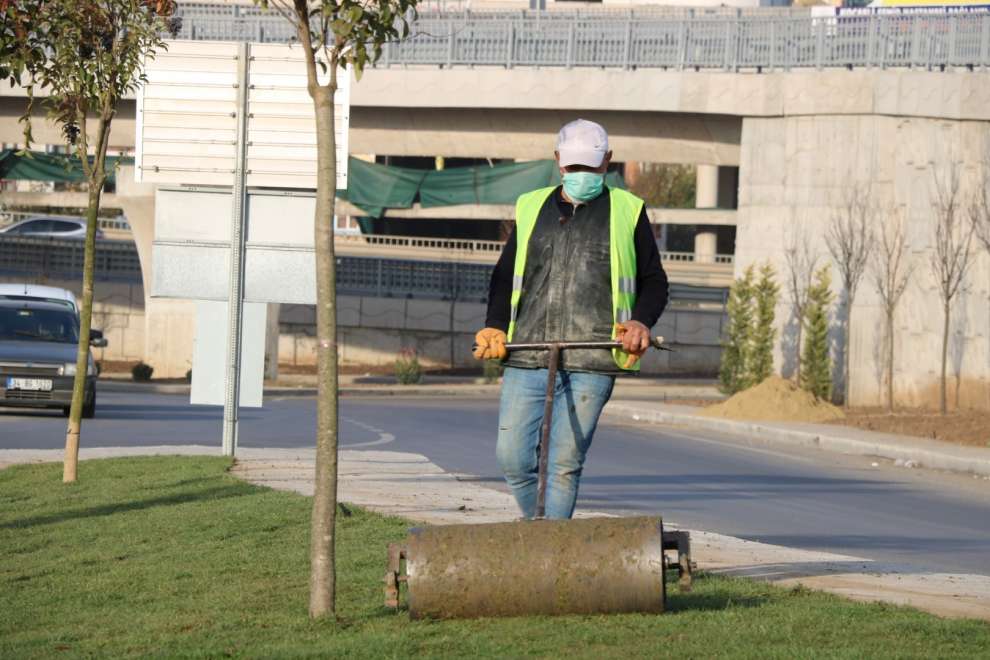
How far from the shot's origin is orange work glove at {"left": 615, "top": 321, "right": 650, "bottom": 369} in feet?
22.5

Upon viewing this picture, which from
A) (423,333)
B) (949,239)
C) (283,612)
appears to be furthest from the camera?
(423,333)

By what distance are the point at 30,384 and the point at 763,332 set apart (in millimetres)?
13022

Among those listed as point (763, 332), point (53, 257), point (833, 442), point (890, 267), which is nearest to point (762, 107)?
point (890, 267)

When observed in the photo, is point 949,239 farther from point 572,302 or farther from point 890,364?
point 572,302

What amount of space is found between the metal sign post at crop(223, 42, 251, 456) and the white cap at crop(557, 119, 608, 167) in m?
8.54

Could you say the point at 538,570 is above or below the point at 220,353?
below

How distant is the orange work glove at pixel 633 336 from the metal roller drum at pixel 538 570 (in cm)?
75

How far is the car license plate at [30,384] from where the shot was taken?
23156 mm

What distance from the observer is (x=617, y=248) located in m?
7.14

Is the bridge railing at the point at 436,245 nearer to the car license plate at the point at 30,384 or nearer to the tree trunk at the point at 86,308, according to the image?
the car license plate at the point at 30,384

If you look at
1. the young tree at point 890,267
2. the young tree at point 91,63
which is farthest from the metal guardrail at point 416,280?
the young tree at point 91,63

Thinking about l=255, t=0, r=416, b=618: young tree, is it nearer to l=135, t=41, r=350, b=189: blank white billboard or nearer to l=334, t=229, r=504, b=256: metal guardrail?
l=135, t=41, r=350, b=189: blank white billboard

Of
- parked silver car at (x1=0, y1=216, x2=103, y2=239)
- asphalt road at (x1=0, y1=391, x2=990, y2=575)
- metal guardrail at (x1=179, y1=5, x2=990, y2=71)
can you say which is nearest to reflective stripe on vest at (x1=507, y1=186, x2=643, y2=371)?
asphalt road at (x1=0, y1=391, x2=990, y2=575)

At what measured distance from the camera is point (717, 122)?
3281 centimetres
